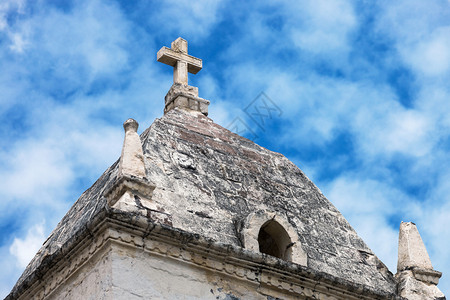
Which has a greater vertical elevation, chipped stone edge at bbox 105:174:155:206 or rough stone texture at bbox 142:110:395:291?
rough stone texture at bbox 142:110:395:291

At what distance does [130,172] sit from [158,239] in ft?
2.60

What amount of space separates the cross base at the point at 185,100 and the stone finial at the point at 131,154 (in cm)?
225

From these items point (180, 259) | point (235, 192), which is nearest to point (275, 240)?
point (235, 192)

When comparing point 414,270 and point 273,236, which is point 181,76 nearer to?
point 273,236

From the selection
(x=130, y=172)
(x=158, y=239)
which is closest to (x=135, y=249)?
(x=158, y=239)

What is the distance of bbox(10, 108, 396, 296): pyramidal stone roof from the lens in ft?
28.5

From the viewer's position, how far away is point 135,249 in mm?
7852

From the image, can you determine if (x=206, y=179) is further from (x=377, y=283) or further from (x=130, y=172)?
(x=377, y=283)

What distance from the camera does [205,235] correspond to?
848 centimetres

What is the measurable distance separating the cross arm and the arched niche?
3.40 m

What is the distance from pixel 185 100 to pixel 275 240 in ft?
8.81

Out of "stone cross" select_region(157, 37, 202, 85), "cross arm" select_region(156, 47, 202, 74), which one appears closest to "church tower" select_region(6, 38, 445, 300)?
"stone cross" select_region(157, 37, 202, 85)

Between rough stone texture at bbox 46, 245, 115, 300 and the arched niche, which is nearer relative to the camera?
rough stone texture at bbox 46, 245, 115, 300

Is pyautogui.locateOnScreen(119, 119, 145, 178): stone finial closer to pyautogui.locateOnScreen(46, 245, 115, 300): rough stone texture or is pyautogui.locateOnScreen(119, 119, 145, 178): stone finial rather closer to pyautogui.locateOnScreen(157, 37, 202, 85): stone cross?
pyautogui.locateOnScreen(46, 245, 115, 300): rough stone texture
